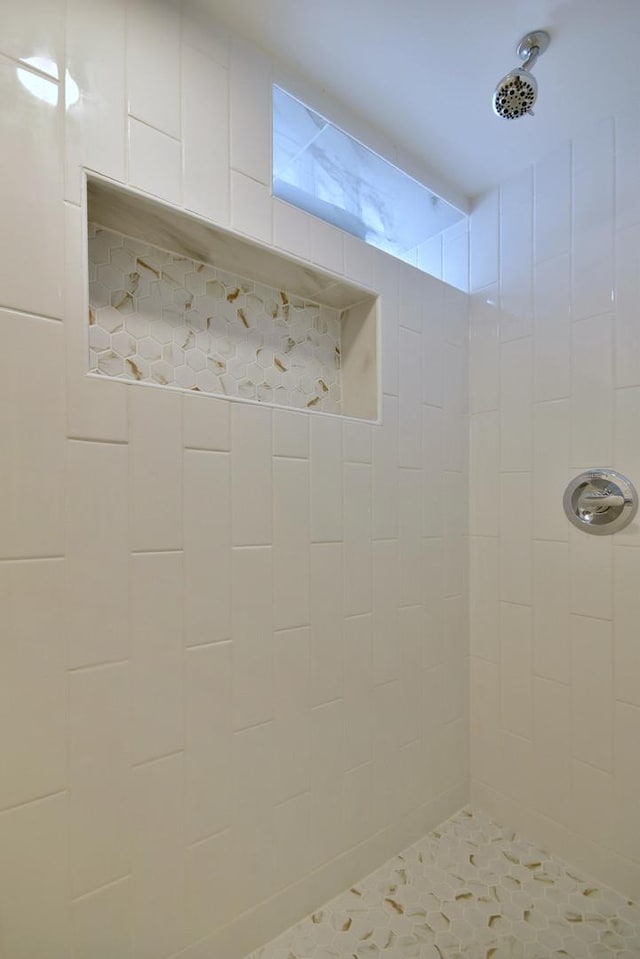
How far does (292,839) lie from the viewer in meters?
1.16

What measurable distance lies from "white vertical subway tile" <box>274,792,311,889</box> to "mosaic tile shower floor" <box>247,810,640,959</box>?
13 cm

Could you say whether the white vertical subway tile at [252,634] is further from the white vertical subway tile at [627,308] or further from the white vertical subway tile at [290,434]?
the white vertical subway tile at [627,308]

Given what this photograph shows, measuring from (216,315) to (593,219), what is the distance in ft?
3.61

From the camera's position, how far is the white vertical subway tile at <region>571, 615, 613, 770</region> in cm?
130

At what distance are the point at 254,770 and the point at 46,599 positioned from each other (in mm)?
623

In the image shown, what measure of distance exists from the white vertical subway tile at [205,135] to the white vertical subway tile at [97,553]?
1.90 ft

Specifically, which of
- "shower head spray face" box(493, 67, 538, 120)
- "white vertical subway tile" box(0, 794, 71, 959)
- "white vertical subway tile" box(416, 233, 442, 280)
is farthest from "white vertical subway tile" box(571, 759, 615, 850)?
"shower head spray face" box(493, 67, 538, 120)

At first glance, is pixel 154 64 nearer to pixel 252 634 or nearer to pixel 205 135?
pixel 205 135

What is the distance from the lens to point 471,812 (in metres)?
1.58

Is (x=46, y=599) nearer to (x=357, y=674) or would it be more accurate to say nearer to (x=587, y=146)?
(x=357, y=674)

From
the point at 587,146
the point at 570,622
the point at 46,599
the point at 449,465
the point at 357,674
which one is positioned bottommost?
the point at 357,674

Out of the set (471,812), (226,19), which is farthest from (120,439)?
(471,812)

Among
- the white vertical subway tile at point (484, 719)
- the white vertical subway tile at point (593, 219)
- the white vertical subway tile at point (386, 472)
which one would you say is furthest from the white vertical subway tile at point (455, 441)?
the white vertical subway tile at point (484, 719)

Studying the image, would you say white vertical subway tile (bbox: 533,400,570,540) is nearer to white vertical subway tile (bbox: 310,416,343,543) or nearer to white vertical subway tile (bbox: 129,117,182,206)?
white vertical subway tile (bbox: 310,416,343,543)
